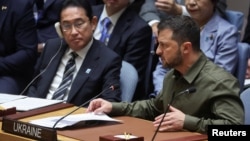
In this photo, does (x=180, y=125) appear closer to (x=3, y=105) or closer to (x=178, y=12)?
(x=3, y=105)

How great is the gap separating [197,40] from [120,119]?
Result: 20.7 inches

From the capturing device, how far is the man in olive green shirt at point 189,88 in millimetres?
2465

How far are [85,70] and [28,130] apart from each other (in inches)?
39.0

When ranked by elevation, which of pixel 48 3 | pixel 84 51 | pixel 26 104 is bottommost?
pixel 26 104

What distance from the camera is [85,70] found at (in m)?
3.32

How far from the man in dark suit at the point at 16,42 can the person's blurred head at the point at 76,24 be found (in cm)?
76

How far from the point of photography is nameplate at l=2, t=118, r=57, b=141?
229cm

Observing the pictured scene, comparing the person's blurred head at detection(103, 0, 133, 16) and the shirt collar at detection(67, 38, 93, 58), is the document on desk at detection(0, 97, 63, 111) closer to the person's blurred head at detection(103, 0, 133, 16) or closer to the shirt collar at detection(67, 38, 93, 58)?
the shirt collar at detection(67, 38, 93, 58)

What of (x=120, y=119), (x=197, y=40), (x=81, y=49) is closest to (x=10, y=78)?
(x=81, y=49)

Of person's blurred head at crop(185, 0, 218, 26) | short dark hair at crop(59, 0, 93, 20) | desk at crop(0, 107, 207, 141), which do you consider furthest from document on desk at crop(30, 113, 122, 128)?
person's blurred head at crop(185, 0, 218, 26)

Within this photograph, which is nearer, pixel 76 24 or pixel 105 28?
pixel 76 24

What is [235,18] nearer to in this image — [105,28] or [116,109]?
[105,28]

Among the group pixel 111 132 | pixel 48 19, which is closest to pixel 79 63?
pixel 111 132

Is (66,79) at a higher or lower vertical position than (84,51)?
lower
